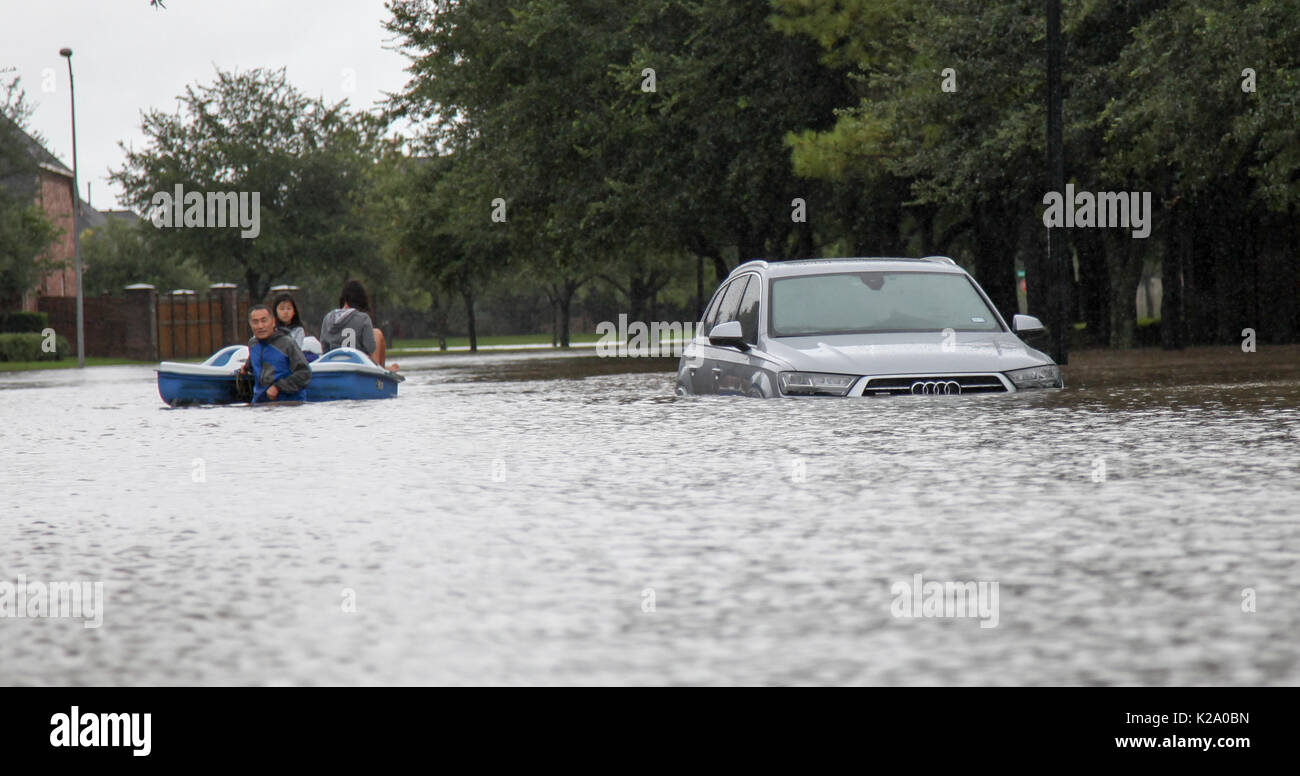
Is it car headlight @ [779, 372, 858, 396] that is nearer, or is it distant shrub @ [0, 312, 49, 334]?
car headlight @ [779, 372, 858, 396]

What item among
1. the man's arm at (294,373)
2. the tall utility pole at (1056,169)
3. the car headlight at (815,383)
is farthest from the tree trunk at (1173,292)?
the car headlight at (815,383)

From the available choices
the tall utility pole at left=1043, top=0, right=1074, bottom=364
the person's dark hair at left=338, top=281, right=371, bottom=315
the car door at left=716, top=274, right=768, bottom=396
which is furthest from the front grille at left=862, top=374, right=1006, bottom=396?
the tall utility pole at left=1043, top=0, right=1074, bottom=364

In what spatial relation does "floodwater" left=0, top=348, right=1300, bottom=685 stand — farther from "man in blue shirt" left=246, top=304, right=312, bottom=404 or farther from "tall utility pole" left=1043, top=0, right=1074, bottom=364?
"tall utility pole" left=1043, top=0, right=1074, bottom=364

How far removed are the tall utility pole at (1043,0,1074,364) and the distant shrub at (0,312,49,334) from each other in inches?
1671

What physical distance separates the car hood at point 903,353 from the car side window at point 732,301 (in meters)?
1.19

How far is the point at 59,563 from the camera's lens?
22.5 ft

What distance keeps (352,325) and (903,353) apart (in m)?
8.76

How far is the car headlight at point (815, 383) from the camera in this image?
13.7m

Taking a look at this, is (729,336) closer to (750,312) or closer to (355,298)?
(750,312)

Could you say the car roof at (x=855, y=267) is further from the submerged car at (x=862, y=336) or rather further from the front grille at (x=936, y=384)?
the front grille at (x=936, y=384)

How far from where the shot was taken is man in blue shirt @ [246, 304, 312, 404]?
18.2 meters
